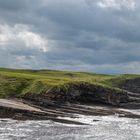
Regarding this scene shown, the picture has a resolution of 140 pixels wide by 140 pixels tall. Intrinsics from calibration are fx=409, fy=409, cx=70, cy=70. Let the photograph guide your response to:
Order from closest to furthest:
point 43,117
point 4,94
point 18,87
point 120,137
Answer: point 120,137, point 43,117, point 4,94, point 18,87

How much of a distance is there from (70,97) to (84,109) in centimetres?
2062

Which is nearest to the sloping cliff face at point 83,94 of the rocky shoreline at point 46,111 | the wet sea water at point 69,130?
the rocky shoreline at point 46,111

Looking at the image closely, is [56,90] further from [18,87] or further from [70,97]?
[18,87]

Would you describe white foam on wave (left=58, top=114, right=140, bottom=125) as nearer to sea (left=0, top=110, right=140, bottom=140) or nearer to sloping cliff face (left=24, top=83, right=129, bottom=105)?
sea (left=0, top=110, right=140, bottom=140)

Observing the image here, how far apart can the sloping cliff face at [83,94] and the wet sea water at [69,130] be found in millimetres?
37112

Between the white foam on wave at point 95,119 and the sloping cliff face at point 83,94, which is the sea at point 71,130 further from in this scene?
the sloping cliff face at point 83,94

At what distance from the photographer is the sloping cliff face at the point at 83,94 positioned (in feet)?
480

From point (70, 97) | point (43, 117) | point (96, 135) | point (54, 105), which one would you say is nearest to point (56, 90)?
point (70, 97)

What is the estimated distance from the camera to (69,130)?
88.9 metres

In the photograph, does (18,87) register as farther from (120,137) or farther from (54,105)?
(120,137)

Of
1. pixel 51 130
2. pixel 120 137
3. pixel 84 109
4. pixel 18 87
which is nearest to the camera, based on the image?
pixel 120 137

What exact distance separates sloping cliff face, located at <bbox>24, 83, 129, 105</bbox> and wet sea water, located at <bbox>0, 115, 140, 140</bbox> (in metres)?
37.1

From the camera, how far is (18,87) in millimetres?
157125

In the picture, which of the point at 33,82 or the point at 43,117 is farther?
the point at 33,82
